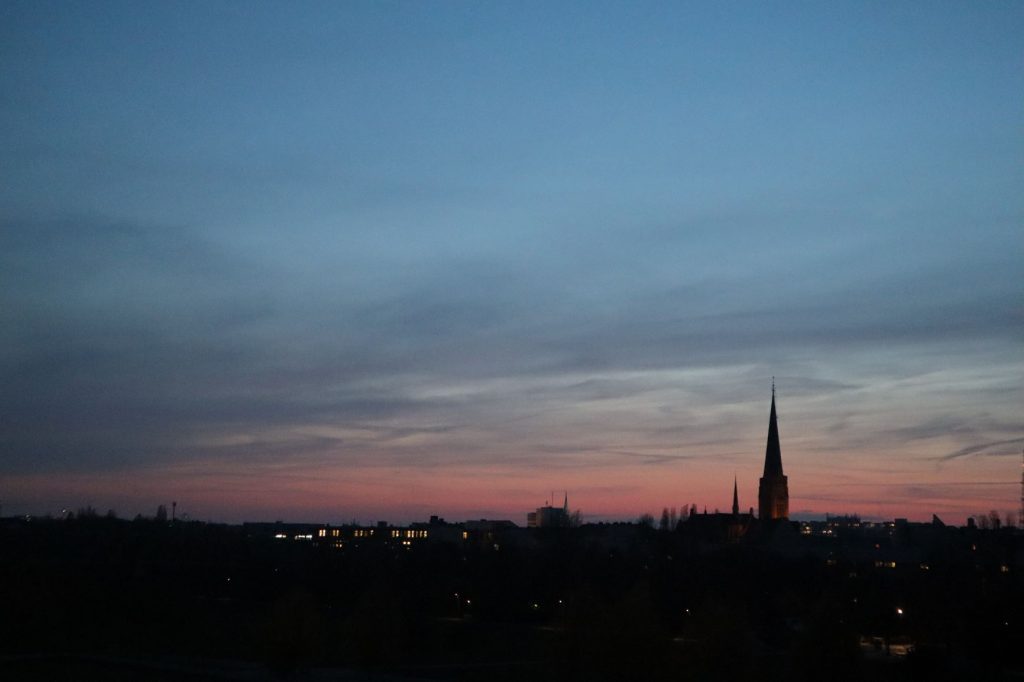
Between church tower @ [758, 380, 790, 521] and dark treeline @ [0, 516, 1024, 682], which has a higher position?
church tower @ [758, 380, 790, 521]

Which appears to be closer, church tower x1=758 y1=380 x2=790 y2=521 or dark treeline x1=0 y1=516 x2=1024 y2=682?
dark treeline x1=0 y1=516 x2=1024 y2=682

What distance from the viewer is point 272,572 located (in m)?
104

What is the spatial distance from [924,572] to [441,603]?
45010 mm

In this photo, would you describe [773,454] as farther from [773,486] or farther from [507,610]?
[507,610]

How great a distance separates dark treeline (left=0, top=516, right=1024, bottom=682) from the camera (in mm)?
44688

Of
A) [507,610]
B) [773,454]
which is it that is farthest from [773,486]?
[507,610]

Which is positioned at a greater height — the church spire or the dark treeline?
the church spire

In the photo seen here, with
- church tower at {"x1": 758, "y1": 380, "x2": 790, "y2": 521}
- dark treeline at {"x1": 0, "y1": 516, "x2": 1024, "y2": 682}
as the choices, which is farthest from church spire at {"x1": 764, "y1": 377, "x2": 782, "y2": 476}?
dark treeline at {"x1": 0, "y1": 516, "x2": 1024, "y2": 682}

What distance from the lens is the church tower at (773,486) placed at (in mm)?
185750

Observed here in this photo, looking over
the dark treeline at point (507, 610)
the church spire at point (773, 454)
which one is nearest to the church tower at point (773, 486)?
the church spire at point (773, 454)

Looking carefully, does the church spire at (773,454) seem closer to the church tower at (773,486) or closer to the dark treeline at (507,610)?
the church tower at (773,486)

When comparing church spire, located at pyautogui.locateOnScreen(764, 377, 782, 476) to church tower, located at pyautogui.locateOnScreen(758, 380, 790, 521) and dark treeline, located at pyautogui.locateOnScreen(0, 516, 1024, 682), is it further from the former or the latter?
dark treeline, located at pyautogui.locateOnScreen(0, 516, 1024, 682)

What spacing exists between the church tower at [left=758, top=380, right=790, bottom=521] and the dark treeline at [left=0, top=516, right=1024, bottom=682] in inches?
2086

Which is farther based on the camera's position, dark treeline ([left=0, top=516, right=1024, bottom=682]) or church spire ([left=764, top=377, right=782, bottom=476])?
church spire ([left=764, top=377, right=782, bottom=476])
